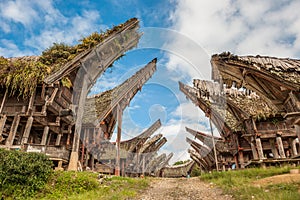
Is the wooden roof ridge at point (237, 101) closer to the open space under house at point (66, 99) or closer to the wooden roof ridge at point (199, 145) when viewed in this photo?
the open space under house at point (66, 99)

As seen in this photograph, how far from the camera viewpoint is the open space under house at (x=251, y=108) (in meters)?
7.48

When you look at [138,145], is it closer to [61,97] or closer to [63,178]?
[61,97]

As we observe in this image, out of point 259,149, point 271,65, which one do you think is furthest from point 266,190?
point 259,149

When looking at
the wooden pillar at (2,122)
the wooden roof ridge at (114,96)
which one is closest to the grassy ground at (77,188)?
the wooden pillar at (2,122)

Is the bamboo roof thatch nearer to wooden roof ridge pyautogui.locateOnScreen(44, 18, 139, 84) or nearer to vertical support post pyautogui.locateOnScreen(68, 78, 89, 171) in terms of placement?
wooden roof ridge pyautogui.locateOnScreen(44, 18, 139, 84)


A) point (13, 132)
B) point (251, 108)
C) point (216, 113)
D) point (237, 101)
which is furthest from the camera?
point (216, 113)

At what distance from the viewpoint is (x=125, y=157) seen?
20.5 metres

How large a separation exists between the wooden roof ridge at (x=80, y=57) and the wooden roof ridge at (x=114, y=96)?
381 centimetres

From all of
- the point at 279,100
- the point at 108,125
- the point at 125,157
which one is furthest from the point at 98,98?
the point at 279,100

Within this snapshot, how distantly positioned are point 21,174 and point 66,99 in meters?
7.99

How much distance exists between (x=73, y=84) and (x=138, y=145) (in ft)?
35.2

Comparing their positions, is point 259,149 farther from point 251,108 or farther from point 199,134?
point 199,134

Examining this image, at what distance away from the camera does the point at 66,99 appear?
13.6 metres

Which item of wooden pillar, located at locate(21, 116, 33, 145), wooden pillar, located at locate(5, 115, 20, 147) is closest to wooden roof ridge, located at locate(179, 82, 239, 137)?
wooden pillar, located at locate(21, 116, 33, 145)
